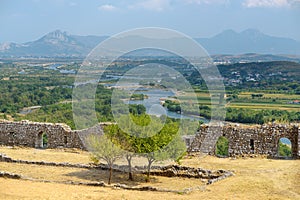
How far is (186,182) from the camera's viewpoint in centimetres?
1903

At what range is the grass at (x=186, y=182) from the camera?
15547 millimetres

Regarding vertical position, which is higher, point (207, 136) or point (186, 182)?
point (207, 136)

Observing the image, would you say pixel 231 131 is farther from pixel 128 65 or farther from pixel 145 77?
pixel 128 65

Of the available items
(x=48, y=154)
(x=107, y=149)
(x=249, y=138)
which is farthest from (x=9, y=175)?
(x=249, y=138)

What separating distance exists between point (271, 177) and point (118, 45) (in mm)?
13218

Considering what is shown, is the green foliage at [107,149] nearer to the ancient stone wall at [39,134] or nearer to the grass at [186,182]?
the grass at [186,182]

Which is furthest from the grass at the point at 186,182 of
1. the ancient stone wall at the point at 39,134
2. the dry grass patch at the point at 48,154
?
the ancient stone wall at the point at 39,134

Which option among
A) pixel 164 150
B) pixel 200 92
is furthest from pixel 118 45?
pixel 200 92

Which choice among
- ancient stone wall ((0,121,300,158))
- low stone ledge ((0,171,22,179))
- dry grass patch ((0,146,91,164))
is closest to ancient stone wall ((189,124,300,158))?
ancient stone wall ((0,121,300,158))

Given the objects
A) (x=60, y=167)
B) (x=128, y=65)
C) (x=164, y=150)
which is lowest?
(x=60, y=167)

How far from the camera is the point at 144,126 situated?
19453mm

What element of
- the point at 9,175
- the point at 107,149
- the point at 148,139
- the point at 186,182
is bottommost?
the point at 186,182

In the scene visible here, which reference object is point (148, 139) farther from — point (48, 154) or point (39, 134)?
point (39, 134)

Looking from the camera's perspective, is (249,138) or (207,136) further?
(207,136)
